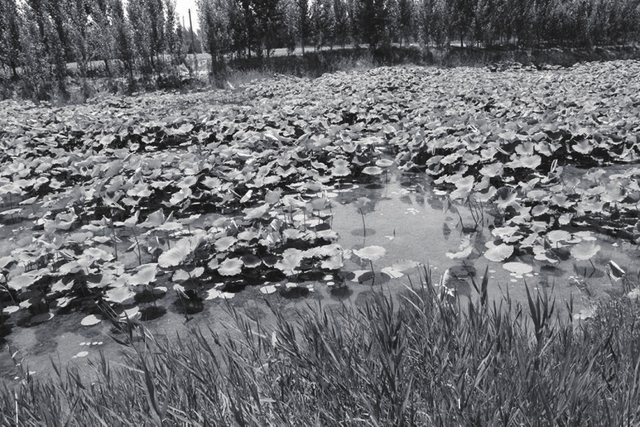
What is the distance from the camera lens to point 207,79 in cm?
2270

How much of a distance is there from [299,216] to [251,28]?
1048 inches

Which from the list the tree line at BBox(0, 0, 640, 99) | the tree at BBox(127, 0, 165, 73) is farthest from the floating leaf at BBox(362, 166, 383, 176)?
the tree at BBox(127, 0, 165, 73)

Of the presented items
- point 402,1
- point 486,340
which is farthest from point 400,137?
point 402,1

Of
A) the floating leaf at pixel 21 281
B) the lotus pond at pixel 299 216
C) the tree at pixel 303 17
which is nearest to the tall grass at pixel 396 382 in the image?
the lotus pond at pixel 299 216

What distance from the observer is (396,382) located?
4.86ft

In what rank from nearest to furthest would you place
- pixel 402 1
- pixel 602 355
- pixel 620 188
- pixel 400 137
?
1. pixel 602 355
2. pixel 620 188
3. pixel 400 137
4. pixel 402 1

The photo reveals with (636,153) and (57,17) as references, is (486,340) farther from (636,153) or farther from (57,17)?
(57,17)

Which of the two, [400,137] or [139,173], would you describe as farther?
[400,137]

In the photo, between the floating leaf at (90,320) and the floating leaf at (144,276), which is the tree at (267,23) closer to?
the floating leaf at (144,276)

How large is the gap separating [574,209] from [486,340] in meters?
2.48

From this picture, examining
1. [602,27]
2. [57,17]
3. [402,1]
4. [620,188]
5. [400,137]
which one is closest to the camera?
[620,188]

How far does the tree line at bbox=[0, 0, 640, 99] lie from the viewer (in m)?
22.7

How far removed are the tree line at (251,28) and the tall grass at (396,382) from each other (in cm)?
2226

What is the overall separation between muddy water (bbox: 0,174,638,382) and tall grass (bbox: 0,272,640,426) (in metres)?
0.28
